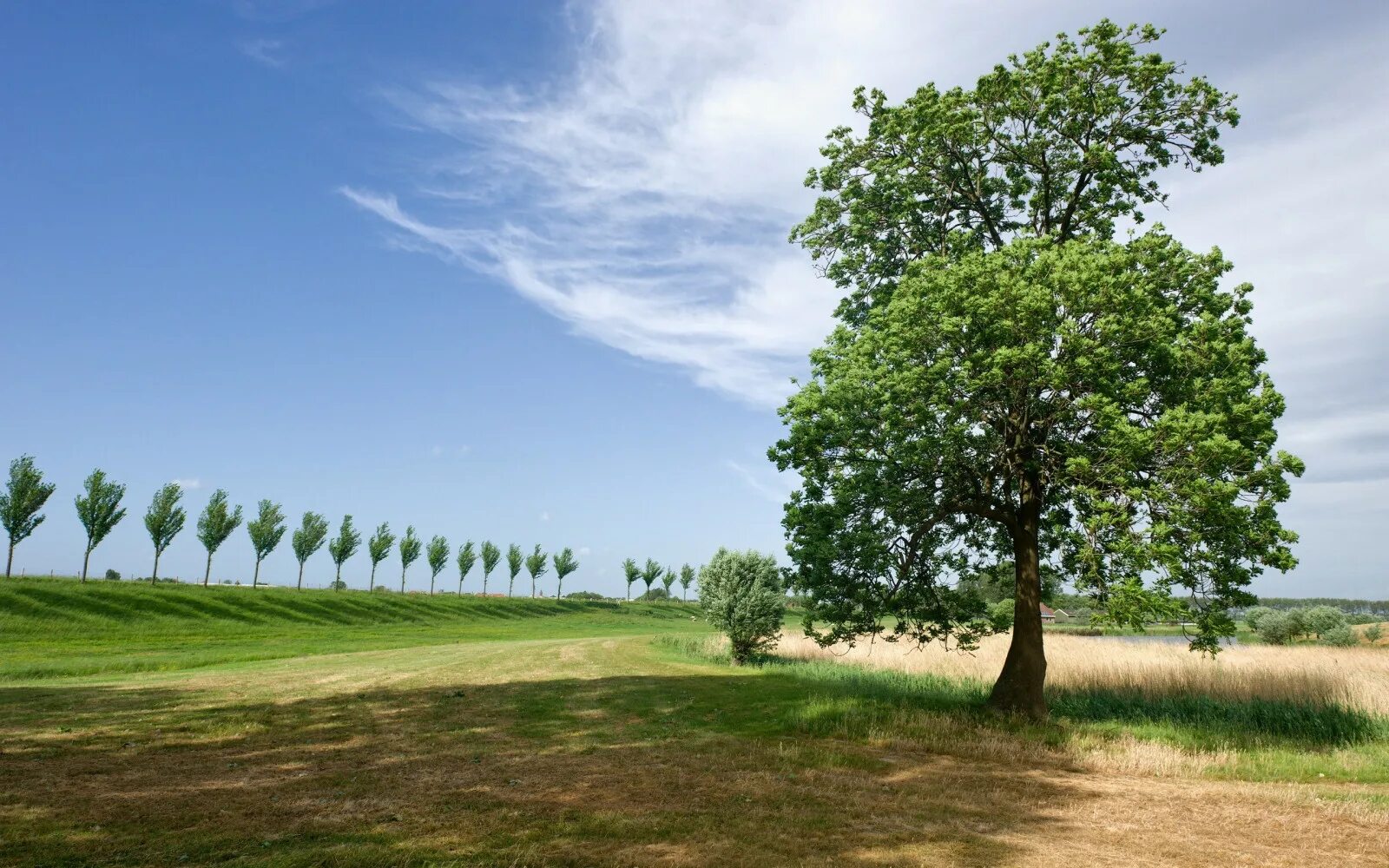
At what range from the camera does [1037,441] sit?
59.4 ft

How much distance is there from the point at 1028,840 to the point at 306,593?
218 feet

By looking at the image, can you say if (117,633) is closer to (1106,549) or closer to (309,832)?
(309,832)

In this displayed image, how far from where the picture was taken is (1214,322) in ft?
52.4

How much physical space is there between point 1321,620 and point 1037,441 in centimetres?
4527

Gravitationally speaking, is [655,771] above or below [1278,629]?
above

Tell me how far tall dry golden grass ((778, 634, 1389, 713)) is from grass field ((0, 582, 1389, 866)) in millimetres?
288

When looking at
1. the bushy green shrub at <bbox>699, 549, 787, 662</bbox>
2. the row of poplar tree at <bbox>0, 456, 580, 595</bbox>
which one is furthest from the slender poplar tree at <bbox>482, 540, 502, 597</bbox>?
the bushy green shrub at <bbox>699, 549, 787, 662</bbox>

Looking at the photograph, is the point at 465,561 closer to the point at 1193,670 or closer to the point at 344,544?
the point at 344,544

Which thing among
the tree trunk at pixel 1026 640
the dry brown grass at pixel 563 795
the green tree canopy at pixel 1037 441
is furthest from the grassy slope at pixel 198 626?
the tree trunk at pixel 1026 640

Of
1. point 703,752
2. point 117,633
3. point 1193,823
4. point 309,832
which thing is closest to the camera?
point 309,832

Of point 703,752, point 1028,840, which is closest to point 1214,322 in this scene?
point 1028,840

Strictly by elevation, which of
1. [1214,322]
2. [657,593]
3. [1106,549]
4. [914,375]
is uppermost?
[1214,322]

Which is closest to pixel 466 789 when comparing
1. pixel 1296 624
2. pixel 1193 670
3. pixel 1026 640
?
pixel 1026 640

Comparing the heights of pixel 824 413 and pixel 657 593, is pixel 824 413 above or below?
above
